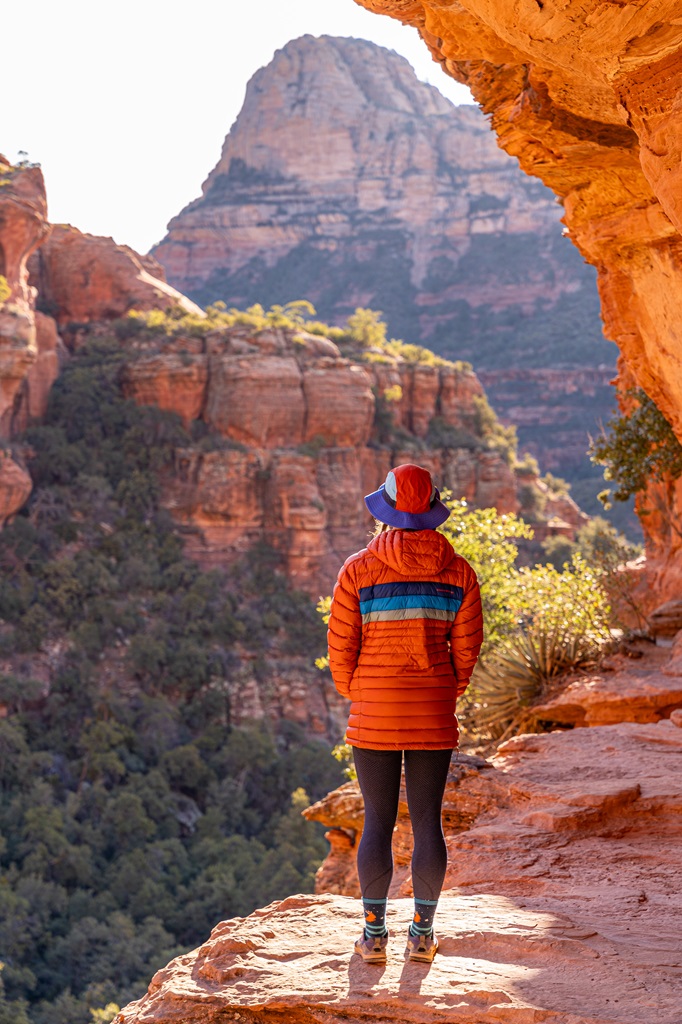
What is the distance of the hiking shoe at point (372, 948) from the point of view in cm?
320

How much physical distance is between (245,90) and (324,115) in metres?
11.6

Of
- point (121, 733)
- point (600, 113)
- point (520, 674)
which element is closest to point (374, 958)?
point (600, 113)

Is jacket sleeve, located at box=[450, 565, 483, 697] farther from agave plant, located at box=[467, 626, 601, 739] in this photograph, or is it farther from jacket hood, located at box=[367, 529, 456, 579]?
agave plant, located at box=[467, 626, 601, 739]

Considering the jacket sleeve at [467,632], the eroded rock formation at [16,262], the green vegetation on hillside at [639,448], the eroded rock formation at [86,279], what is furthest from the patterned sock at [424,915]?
the eroded rock formation at [86,279]

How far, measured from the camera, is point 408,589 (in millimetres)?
3291

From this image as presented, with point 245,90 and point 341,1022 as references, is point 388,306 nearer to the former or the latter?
point 245,90

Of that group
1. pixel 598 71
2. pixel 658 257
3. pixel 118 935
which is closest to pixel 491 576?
pixel 658 257

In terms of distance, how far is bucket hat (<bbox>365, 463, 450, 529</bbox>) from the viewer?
3.35 m

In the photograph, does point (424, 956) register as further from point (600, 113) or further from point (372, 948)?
point (600, 113)

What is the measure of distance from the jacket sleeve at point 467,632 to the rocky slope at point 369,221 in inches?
3482

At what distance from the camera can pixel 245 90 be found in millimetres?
106812

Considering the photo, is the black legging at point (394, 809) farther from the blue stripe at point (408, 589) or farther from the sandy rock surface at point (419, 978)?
the blue stripe at point (408, 589)

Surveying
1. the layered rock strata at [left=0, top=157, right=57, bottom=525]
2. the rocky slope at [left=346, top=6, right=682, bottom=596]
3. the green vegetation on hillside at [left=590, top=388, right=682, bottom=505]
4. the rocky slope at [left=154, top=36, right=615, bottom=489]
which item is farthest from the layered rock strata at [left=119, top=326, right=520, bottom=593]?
the rocky slope at [left=154, top=36, right=615, bottom=489]

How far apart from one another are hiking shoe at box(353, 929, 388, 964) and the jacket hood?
4.14 feet
